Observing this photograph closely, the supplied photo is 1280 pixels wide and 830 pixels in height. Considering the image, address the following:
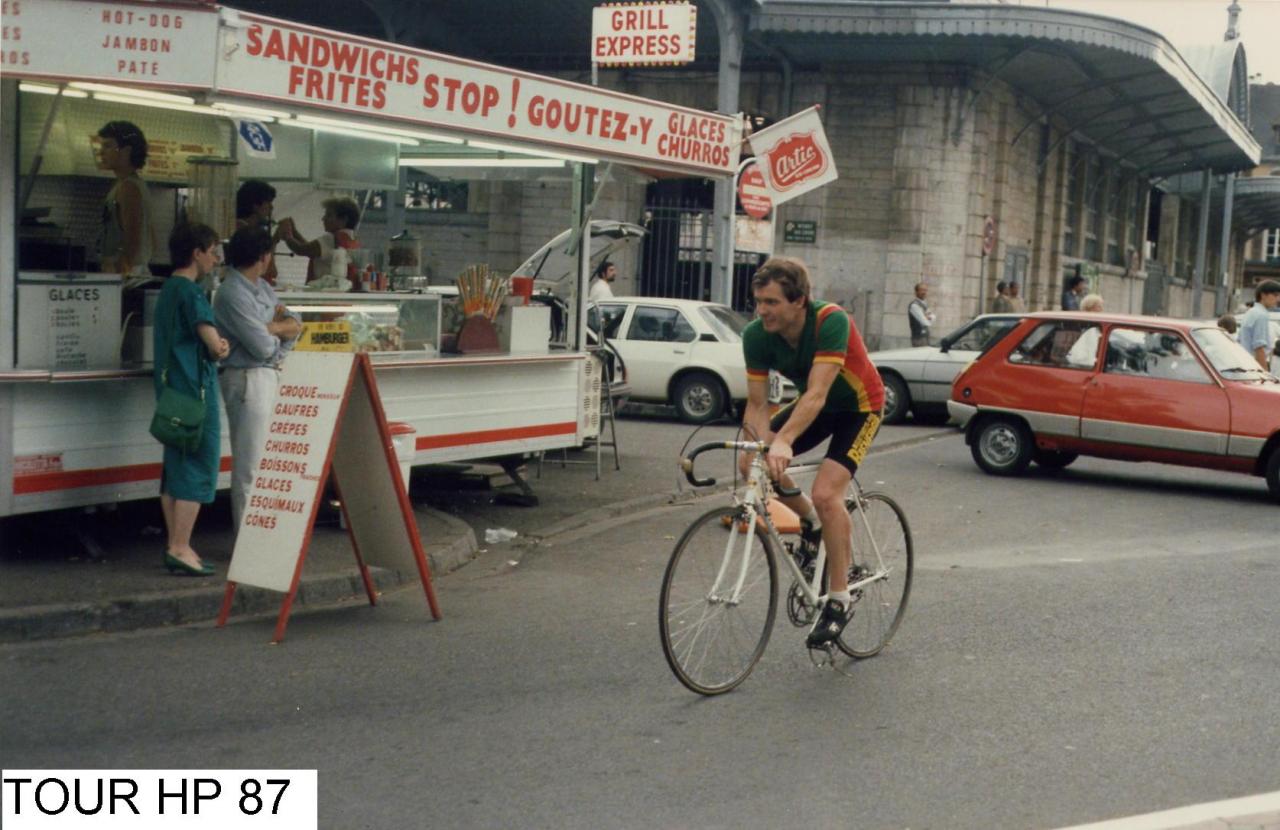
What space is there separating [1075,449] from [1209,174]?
3174 cm

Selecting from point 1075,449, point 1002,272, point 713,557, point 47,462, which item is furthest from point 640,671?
point 1002,272

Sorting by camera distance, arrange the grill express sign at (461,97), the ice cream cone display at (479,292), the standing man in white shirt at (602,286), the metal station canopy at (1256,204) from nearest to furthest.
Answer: the grill express sign at (461,97) → the ice cream cone display at (479,292) → the standing man in white shirt at (602,286) → the metal station canopy at (1256,204)

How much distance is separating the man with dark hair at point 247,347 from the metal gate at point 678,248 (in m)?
19.1

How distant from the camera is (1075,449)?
14344mm

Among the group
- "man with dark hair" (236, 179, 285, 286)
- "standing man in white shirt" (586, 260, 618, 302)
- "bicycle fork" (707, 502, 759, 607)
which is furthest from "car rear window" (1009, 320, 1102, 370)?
"bicycle fork" (707, 502, 759, 607)

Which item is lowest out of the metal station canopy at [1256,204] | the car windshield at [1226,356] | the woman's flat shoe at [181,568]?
the woman's flat shoe at [181,568]

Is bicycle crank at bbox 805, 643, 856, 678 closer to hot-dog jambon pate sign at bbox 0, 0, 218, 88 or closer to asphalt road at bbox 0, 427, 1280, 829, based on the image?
asphalt road at bbox 0, 427, 1280, 829

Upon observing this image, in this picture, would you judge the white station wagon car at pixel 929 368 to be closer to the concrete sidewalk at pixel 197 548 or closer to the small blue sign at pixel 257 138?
the concrete sidewalk at pixel 197 548

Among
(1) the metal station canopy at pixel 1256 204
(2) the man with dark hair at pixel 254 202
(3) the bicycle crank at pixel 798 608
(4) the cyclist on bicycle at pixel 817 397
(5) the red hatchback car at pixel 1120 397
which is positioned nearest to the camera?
(4) the cyclist on bicycle at pixel 817 397

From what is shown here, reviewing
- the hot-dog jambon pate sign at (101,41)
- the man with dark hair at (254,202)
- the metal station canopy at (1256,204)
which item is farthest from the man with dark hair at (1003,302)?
the metal station canopy at (1256,204)

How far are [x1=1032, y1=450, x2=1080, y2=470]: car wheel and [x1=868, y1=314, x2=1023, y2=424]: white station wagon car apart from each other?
3469 millimetres

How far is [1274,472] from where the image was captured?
13266mm

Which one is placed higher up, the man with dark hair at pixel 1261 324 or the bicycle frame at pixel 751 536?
the man with dark hair at pixel 1261 324

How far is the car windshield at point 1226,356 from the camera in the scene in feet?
44.9
